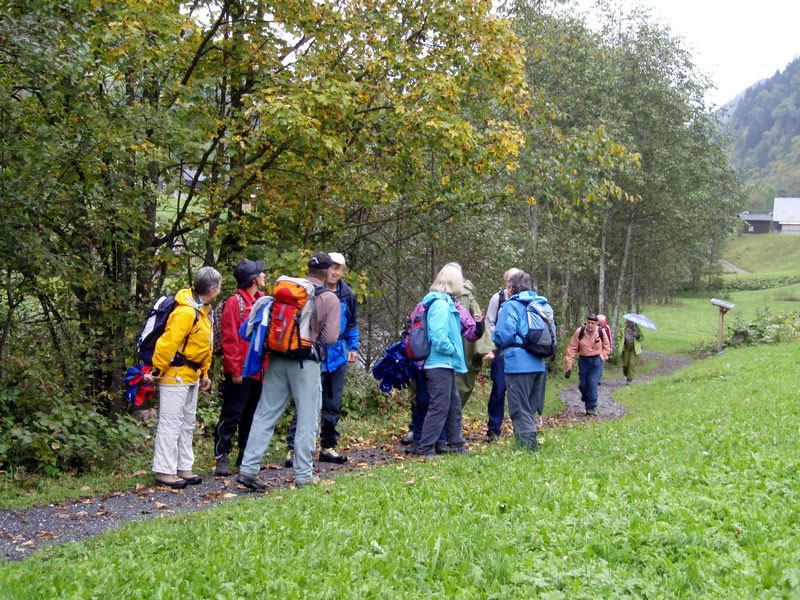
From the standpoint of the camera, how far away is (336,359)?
848 centimetres

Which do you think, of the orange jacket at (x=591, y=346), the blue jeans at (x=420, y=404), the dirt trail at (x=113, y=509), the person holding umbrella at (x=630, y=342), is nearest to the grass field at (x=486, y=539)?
the dirt trail at (x=113, y=509)

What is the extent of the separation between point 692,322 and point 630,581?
54.2 m

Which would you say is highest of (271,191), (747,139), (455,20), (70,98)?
(747,139)

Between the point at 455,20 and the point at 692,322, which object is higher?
the point at 455,20

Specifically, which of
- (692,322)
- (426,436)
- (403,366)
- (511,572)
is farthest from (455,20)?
(692,322)

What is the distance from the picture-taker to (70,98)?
847 centimetres

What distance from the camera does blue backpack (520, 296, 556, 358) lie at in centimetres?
812

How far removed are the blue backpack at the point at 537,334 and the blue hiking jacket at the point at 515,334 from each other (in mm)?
42

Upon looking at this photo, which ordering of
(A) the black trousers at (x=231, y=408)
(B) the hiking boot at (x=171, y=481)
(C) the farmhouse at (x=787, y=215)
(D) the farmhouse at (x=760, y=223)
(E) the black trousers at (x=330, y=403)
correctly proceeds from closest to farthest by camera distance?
1. (B) the hiking boot at (x=171, y=481)
2. (A) the black trousers at (x=231, y=408)
3. (E) the black trousers at (x=330, y=403)
4. (D) the farmhouse at (x=760, y=223)
5. (C) the farmhouse at (x=787, y=215)

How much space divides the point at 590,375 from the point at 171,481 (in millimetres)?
9165

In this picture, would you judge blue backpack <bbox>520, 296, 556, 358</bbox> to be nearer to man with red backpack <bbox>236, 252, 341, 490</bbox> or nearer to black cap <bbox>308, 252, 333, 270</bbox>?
man with red backpack <bbox>236, 252, 341, 490</bbox>

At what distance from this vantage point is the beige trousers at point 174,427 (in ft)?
24.2

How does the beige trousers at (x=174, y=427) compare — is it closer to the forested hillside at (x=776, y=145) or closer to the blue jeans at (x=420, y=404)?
the blue jeans at (x=420, y=404)

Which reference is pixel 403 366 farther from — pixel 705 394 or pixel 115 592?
pixel 705 394
